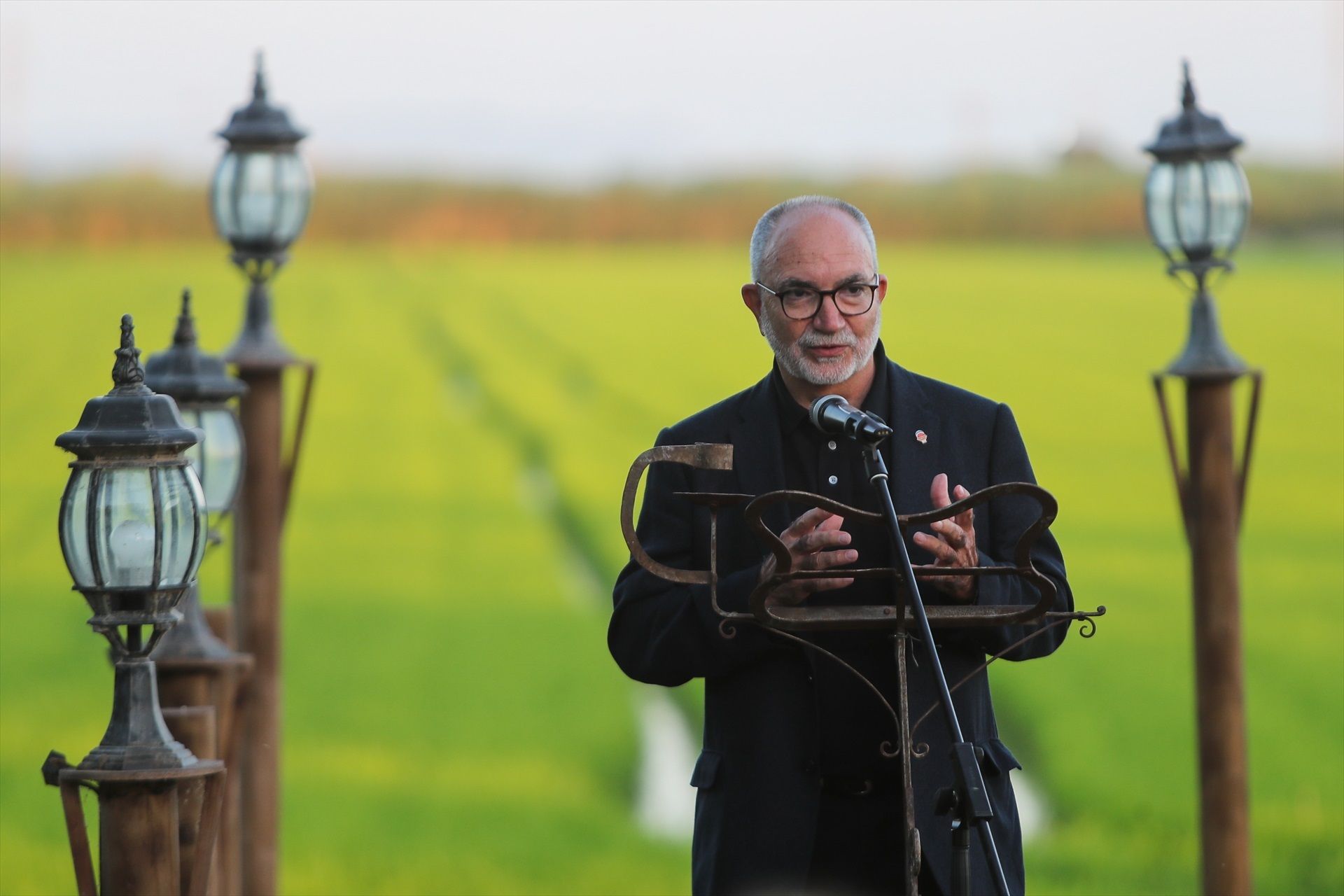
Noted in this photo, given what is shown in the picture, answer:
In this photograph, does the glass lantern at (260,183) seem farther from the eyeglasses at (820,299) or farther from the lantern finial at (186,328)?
the eyeglasses at (820,299)

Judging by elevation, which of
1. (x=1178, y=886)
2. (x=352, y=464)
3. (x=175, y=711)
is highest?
(x=352, y=464)

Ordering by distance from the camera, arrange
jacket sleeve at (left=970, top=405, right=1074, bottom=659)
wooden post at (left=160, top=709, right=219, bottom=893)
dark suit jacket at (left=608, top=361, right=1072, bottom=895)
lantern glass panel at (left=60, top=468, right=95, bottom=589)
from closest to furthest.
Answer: jacket sleeve at (left=970, top=405, right=1074, bottom=659) → dark suit jacket at (left=608, top=361, right=1072, bottom=895) → lantern glass panel at (left=60, top=468, right=95, bottom=589) → wooden post at (left=160, top=709, right=219, bottom=893)

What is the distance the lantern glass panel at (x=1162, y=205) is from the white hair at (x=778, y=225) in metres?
3.33

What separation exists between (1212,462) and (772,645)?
3.52 m

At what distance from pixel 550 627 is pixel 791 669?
17.4 m

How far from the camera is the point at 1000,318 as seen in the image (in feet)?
153

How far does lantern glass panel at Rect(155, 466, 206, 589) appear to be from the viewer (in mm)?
4301

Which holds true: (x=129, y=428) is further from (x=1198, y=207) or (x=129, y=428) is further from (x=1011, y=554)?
(x=1198, y=207)

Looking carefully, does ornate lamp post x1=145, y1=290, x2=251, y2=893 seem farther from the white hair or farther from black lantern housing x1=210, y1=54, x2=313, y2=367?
the white hair

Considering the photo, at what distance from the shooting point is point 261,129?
7324 mm

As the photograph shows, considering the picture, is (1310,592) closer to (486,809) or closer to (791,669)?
(486,809)

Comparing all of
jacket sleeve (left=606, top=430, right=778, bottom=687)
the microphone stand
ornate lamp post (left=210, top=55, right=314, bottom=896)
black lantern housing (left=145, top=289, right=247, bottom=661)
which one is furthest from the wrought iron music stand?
ornate lamp post (left=210, top=55, right=314, bottom=896)

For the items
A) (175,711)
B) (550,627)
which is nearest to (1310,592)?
(550,627)

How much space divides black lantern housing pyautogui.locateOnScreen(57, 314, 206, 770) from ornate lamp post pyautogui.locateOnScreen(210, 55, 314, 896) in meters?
2.80
